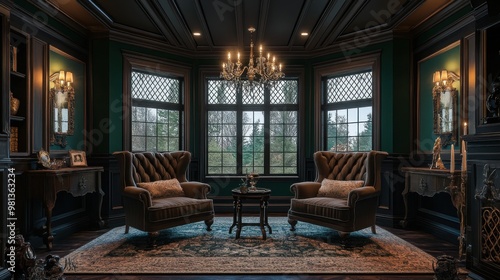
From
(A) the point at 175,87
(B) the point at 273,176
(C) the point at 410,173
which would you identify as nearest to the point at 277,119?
(B) the point at 273,176

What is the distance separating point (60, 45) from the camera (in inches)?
182

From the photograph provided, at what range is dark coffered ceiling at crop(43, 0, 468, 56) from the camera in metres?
4.47

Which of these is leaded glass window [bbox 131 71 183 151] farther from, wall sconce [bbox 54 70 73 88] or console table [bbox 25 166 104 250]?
console table [bbox 25 166 104 250]

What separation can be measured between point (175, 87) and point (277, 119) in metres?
2.02

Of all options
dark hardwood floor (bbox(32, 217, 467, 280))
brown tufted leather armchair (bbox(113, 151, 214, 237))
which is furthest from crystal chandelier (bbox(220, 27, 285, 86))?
dark hardwood floor (bbox(32, 217, 467, 280))

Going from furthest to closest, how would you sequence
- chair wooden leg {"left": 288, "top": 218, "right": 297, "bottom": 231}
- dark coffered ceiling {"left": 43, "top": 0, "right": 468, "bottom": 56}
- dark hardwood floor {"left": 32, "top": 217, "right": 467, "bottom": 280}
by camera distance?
1. chair wooden leg {"left": 288, "top": 218, "right": 297, "bottom": 231}
2. dark coffered ceiling {"left": 43, "top": 0, "right": 468, "bottom": 56}
3. dark hardwood floor {"left": 32, "top": 217, "right": 467, "bottom": 280}

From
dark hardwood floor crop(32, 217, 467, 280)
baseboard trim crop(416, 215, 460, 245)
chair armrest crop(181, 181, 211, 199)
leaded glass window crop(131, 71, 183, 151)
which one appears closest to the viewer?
dark hardwood floor crop(32, 217, 467, 280)

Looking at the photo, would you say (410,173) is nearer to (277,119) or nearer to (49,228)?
(277,119)

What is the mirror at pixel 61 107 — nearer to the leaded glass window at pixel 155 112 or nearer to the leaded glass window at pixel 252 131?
the leaded glass window at pixel 155 112

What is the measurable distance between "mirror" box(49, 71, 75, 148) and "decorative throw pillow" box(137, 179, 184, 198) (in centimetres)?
128

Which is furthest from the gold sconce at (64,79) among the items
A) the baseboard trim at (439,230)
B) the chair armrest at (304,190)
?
the baseboard trim at (439,230)

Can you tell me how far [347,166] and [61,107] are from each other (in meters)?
4.03

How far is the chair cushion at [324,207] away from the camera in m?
4.05

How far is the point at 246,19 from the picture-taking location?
5043 millimetres
